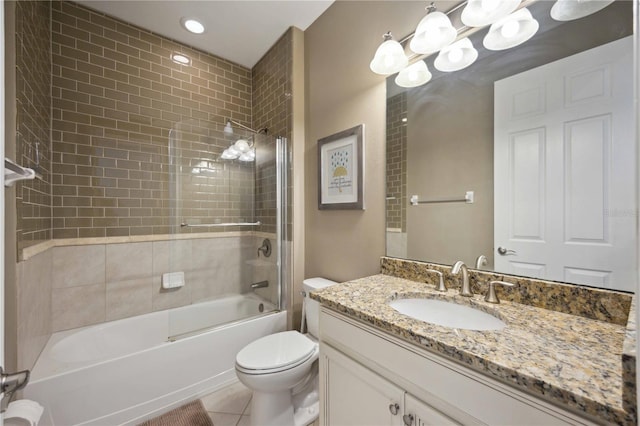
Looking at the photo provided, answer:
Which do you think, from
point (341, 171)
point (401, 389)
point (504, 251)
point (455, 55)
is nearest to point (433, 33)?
point (455, 55)

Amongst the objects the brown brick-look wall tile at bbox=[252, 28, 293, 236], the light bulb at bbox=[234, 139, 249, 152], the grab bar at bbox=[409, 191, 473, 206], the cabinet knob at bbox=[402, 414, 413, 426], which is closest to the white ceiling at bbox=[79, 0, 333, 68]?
the brown brick-look wall tile at bbox=[252, 28, 293, 236]

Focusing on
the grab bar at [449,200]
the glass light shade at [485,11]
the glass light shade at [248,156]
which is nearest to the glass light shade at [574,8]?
the glass light shade at [485,11]

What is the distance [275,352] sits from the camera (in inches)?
55.6

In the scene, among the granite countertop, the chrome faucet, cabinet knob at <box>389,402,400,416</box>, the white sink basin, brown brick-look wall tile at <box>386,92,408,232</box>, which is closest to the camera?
the granite countertop

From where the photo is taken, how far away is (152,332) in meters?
2.02

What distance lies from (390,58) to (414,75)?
156 mm

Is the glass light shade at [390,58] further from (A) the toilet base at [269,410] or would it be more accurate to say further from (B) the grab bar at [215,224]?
(A) the toilet base at [269,410]

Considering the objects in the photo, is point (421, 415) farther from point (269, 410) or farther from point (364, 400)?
point (269, 410)

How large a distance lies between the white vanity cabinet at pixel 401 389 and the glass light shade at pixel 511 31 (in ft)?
4.02

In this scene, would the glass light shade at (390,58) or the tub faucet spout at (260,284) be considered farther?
the tub faucet spout at (260,284)

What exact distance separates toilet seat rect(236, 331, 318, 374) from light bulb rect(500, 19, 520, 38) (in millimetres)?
1770

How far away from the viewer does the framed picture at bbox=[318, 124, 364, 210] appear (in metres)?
1.61

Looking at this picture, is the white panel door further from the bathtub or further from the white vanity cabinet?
the bathtub

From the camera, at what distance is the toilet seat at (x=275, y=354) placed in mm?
1284
